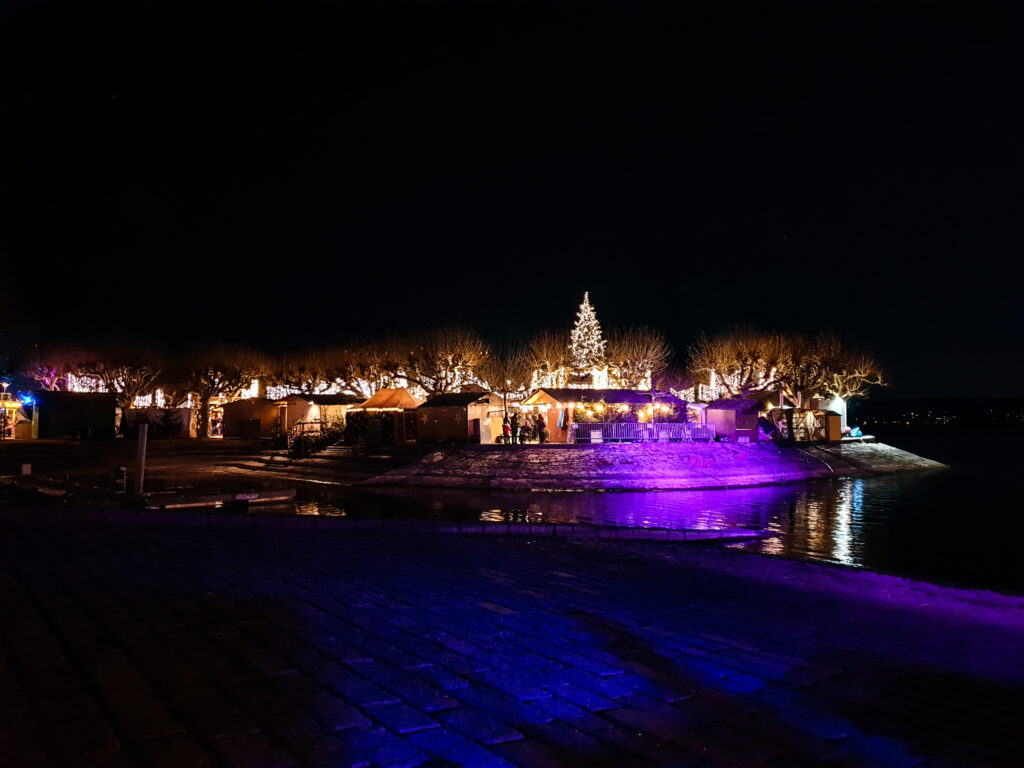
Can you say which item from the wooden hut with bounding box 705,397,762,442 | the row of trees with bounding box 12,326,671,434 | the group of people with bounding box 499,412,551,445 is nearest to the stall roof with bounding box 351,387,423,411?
the group of people with bounding box 499,412,551,445

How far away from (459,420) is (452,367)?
64.5 ft

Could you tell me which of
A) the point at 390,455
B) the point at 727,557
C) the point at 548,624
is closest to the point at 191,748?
the point at 548,624

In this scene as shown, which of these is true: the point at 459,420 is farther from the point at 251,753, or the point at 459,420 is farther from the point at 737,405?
the point at 251,753

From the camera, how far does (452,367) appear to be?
61094 millimetres

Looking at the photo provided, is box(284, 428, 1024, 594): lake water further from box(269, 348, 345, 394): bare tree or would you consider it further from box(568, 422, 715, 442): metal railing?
box(269, 348, 345, 394): bare tree

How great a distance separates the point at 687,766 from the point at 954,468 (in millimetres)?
57776

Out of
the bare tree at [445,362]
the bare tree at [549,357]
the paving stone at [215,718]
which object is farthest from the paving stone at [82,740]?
the bare tree at [445,362]

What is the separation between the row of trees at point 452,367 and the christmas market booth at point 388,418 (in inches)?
582

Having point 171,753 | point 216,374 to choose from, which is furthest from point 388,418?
point 171,753

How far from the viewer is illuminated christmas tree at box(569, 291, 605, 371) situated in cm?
5612

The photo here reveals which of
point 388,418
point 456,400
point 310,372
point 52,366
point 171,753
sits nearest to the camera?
point 171,753

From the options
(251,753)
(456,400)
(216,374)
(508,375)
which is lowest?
(251,753)

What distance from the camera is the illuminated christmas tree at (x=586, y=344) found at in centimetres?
5612

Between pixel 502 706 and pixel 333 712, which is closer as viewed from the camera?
pixel 333 712
